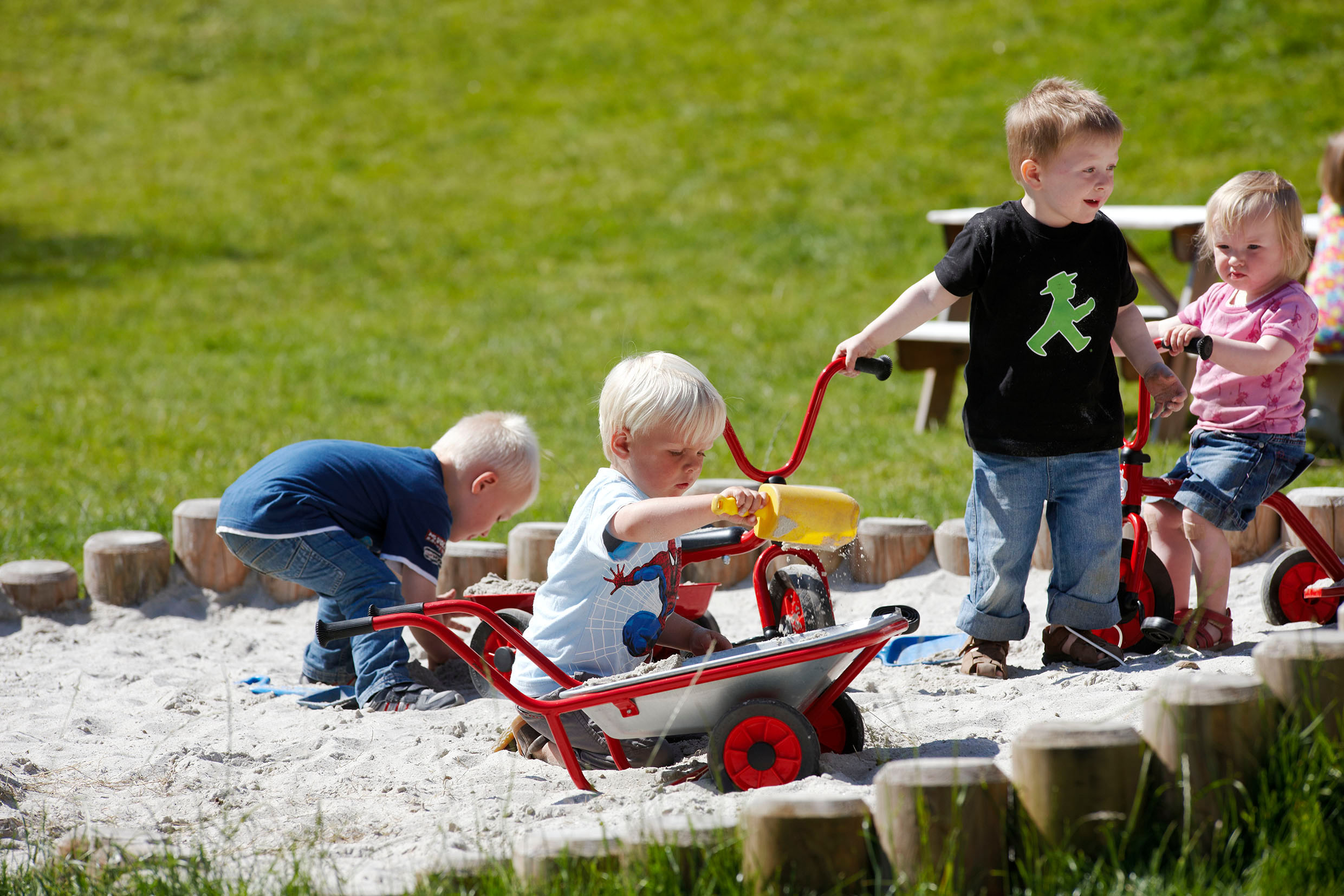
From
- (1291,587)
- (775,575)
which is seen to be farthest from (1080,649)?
(775,575)

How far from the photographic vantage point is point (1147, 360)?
324cm

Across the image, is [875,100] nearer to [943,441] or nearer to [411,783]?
[943,441]

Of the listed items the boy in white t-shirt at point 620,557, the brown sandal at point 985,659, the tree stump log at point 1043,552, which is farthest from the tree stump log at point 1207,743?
the tree stump log at point 1043,552

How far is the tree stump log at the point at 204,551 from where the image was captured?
431 centimetres

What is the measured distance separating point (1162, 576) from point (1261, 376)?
0.60 metres

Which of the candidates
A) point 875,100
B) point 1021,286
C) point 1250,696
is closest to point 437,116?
point 875,100

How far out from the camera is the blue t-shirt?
3.58 meters

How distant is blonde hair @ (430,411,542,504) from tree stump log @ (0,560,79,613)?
1.45m

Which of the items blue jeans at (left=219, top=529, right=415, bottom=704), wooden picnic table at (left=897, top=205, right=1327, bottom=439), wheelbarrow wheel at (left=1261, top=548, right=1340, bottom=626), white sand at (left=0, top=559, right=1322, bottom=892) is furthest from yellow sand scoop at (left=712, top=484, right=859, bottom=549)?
wooden picnic table at (left=897, top=205, right=1327, bottom=439)

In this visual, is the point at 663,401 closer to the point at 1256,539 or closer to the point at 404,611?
→ the point at 404,611

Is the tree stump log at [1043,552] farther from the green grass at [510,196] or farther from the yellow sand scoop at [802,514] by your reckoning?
the yellow sand scoop at [802,514]

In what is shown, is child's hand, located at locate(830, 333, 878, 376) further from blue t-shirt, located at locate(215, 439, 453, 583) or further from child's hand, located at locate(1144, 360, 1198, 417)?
blue t-shirt, located at locate(215, 439, 453, 583)

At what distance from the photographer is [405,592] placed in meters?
3.61

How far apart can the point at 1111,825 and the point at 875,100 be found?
11478 millimetres
